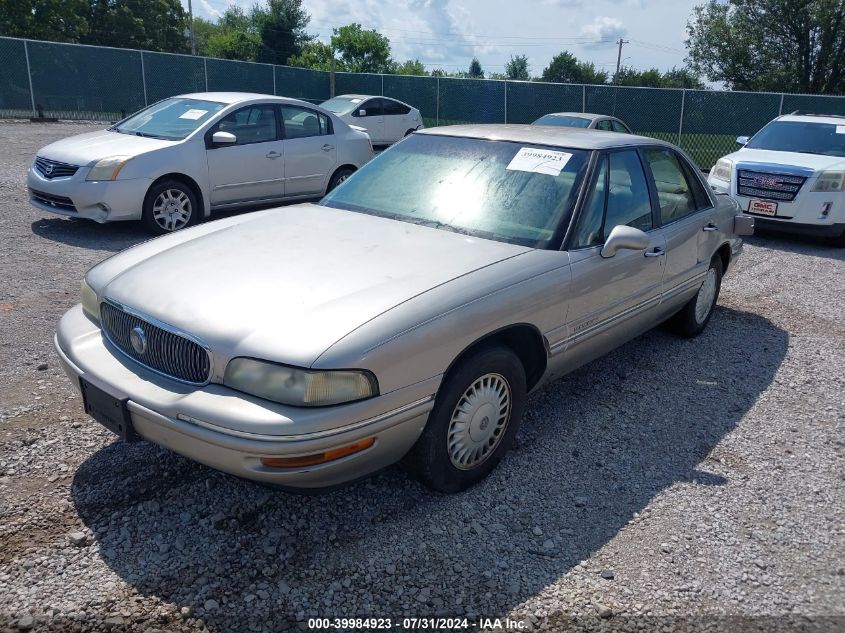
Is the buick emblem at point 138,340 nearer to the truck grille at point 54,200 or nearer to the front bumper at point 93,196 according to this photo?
the front bumper at point 93,196

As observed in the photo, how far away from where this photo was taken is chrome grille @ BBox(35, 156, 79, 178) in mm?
7547

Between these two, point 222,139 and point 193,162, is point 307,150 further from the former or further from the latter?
point 193,162

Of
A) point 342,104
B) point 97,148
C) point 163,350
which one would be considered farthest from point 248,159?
point 342,104

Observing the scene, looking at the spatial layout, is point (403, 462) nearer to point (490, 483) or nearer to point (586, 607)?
point (490, 483)

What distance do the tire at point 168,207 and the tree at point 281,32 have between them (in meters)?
47.6

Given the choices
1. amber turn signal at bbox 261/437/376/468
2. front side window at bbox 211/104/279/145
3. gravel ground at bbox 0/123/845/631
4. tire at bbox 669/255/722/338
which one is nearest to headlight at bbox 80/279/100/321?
gravel ground at bbox 0/123/845/631

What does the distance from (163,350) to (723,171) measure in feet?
30.7

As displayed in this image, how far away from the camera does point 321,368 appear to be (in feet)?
8.58

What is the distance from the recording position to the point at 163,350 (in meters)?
2.93

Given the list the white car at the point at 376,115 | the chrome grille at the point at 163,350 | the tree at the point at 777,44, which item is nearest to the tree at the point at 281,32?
the tree at the point at 777,44

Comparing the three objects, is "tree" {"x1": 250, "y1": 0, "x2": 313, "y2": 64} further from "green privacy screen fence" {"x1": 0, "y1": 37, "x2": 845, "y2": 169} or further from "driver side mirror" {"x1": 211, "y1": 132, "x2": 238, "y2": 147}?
"driver side mirror" {"x1": 211, "y1": 132, "x2": 238, "y2": 147}

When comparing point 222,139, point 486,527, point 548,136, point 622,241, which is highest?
point 548,136

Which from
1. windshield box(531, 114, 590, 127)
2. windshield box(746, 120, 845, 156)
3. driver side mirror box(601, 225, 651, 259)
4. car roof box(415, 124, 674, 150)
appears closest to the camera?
driver side mirror box(601, 225, 651, 259)

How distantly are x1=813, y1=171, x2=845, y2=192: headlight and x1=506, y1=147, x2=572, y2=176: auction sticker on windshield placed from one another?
6747 millimetres
